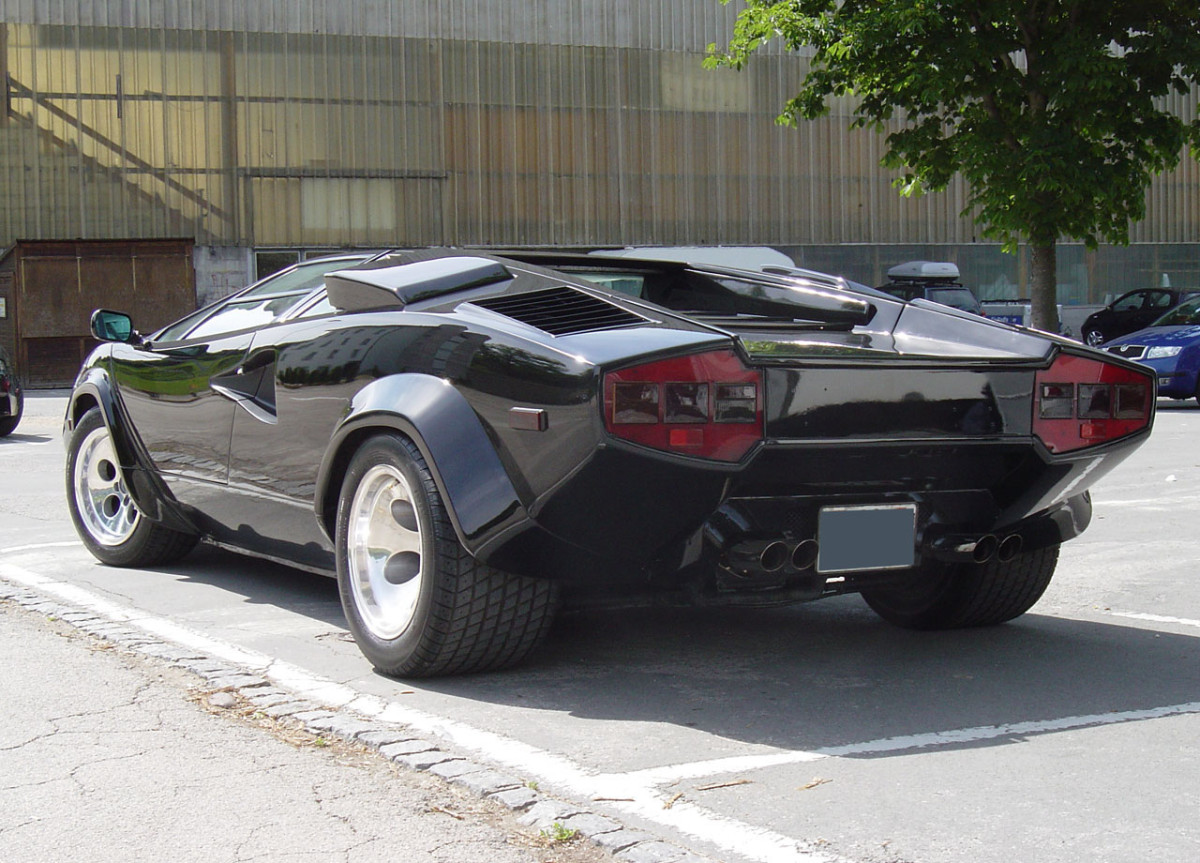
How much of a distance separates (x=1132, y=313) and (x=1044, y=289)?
12.8m

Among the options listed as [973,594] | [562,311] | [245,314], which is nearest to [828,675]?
[973,594]

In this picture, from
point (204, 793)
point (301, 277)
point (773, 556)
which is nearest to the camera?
point (204, 793)

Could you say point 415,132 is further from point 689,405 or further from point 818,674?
point 689,405

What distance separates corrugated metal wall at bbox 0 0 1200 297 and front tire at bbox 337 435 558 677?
28857mm

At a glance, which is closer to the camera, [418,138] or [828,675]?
[828,675]

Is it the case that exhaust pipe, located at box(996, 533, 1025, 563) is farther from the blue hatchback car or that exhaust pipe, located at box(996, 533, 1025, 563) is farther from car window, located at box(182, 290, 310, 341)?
the blue hatchback car

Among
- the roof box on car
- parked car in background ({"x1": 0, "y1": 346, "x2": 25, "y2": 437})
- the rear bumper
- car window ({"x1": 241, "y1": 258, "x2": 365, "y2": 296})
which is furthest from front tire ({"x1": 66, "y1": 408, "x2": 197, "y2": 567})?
the roof box on car

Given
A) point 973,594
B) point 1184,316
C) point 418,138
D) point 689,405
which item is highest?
point 418,138

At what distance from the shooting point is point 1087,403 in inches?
168

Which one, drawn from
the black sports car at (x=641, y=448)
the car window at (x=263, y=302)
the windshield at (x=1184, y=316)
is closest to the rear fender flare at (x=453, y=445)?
Result: the black sports car at (x=641, y=448)

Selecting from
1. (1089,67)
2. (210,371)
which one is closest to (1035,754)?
(210,371)

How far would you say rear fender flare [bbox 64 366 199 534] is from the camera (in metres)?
5.83

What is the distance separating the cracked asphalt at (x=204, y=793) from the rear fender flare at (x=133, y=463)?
1564mm

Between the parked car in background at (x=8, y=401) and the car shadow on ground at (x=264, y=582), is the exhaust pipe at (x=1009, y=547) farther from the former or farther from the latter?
the parked car in background at (x=8, y=401)
